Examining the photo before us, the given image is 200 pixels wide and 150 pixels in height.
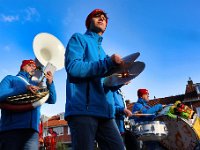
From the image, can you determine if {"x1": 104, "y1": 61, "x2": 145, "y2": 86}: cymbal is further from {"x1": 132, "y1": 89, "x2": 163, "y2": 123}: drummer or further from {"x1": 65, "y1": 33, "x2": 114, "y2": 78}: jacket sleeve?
{"x1": 132, "y1": 89, "x2": 163, "y2": 123}: drummer

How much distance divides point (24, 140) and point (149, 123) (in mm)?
3168

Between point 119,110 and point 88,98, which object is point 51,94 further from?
point 88,98

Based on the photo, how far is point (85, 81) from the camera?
2.57 metres

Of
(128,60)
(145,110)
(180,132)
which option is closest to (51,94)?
(128,60)

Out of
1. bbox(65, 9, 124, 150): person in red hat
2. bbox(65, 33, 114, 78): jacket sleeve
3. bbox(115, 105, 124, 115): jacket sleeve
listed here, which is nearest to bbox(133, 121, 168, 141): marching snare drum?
bbox(115, 105, 124, 115): jacket sleeve

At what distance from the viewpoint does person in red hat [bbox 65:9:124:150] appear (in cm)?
244

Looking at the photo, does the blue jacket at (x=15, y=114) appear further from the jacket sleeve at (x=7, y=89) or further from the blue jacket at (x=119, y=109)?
the blue jacket at (x=119, y=109)

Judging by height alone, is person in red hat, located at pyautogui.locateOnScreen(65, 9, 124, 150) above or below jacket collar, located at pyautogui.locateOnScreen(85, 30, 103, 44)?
below

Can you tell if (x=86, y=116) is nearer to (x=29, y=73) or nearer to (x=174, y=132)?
(x=29, y=73)

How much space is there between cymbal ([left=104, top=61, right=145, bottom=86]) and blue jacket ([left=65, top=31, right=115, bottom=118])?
77 millimetres

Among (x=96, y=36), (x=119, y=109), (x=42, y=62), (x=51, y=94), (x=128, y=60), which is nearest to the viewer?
(x=128, y=60)

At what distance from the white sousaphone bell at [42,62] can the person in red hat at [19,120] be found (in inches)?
2.4

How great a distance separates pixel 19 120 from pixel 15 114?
14cm

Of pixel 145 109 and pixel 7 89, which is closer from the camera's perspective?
pixel 7 89
